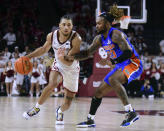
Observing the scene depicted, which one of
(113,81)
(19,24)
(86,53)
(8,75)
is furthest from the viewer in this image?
(19,24)

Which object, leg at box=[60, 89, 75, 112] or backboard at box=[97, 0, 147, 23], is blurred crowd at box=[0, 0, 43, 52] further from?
leg at box=[60, 89, 75, 112]

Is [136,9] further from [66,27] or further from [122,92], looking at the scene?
[122,92]

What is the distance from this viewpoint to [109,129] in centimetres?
564

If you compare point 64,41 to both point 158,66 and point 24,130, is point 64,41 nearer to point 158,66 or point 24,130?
point 24,130

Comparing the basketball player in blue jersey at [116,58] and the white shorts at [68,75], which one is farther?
the white shorts at [68,75]

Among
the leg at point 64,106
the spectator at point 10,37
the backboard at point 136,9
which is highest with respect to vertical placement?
the backboard at point 136,9

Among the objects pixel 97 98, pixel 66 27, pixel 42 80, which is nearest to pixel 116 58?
pixel 97 98

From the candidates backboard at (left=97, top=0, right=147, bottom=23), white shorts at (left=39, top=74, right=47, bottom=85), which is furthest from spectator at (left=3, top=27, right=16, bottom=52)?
backboard at (left=97, top=0, right=147, bottom=23)

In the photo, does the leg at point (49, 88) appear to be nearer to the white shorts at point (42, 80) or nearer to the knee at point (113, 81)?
the knee at point (113, 81)

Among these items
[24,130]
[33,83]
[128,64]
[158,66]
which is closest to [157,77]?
[158,66]

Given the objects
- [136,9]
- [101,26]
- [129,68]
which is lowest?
[129,68]

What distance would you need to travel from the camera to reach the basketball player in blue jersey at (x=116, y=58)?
5.69m

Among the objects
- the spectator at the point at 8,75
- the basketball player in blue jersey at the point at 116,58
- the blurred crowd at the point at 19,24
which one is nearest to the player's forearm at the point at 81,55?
the basketball player in blue jersey at the point at 116,58

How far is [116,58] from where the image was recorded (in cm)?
588
